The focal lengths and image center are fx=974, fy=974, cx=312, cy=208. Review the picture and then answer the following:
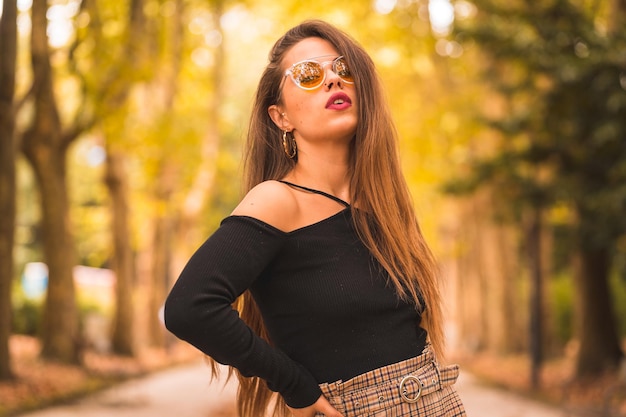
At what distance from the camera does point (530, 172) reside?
Result: 667 inches

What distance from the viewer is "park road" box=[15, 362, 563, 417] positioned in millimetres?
12916

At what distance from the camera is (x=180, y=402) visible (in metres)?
14.6

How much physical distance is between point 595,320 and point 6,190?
10507 millimetres

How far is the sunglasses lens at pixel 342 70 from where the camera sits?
3.01 metres

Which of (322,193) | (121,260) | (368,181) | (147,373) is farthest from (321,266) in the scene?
(121,260)

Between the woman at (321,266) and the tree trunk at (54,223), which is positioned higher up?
the woman at (321,266)

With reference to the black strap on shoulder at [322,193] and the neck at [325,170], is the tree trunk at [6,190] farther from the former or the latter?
the black strap on shoulder at [322,193]

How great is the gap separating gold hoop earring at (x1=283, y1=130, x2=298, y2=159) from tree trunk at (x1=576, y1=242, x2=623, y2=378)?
15.0 meters

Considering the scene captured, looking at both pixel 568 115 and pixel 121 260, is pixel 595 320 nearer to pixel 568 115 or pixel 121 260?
pixel 568 115

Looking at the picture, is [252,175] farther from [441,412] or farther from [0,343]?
[0,343]

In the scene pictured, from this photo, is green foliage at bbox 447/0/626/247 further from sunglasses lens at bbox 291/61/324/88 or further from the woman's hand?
the woman's hand

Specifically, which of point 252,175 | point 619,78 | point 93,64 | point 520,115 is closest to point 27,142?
point 93,64

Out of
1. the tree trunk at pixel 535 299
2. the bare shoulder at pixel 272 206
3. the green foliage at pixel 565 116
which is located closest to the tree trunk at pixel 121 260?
the green foliage at pixel 565 116

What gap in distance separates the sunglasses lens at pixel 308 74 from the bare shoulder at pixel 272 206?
355 millimetres
